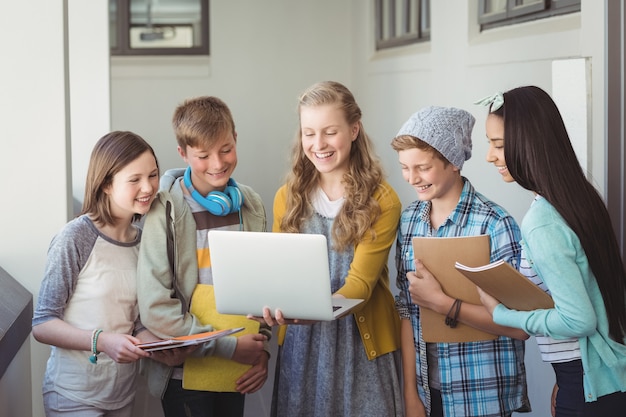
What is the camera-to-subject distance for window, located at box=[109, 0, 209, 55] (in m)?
7.92

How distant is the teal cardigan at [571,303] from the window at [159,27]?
6.02 m

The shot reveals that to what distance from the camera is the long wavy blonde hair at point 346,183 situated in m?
2.75

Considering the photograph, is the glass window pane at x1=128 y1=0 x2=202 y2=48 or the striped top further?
the glass window pane at x1=128 y1=0 x2=202 y2=48

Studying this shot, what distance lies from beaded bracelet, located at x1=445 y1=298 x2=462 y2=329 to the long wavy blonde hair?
348mm

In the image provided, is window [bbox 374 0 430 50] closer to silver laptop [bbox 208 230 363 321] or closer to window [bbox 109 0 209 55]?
window [bbox 109 0 209 55]

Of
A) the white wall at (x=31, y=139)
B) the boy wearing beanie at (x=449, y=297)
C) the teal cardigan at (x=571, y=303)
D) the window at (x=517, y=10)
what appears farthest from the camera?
the window at (x=517, y=10)

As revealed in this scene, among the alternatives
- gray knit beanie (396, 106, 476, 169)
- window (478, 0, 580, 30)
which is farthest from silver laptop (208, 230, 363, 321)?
window (478, 0, 580, 30)

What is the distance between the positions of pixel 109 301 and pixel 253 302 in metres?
0.40

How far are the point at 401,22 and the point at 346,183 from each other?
356cm

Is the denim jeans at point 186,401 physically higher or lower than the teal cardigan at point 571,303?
lower

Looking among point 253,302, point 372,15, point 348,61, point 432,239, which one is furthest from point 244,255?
point 348,61

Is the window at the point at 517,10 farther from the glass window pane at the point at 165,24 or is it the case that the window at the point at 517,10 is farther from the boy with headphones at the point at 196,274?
the glass window pane at the point at 165,24

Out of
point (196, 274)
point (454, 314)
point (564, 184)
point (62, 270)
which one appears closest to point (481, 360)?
point (454, 314)

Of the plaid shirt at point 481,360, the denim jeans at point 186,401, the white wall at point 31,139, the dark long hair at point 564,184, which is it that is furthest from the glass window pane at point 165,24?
the dark long hair at point 564,184
